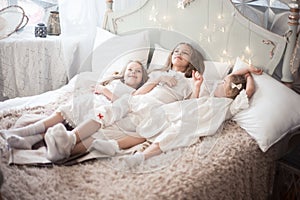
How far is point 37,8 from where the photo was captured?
3018 mm

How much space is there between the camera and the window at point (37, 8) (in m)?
2.95

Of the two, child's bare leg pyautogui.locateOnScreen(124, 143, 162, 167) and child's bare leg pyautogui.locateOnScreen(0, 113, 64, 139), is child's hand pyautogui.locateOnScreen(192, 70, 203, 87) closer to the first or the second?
child's bare leg pyautogui.locateOnScreen(124, 143, 162, 167)

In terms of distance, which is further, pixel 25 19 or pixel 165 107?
pixel 25 19

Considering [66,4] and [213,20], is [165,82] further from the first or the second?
[66,4]

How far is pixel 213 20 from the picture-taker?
231 cm

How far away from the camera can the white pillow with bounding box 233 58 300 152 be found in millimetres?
1761

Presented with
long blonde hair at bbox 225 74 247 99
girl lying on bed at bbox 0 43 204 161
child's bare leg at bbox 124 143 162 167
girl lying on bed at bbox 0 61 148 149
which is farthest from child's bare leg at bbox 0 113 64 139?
long blonde hair at bbox 225 74 247 99

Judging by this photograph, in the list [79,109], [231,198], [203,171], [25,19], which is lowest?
[231,198]

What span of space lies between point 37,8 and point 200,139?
6.55 ft

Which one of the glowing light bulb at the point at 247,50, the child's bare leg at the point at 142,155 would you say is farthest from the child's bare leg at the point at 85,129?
the glowing light bulb at the point at 247,50

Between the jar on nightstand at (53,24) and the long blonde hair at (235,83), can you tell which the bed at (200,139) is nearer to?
the long blonde hair at (235,83)

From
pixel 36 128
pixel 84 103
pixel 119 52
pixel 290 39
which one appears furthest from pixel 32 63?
pixel 290 39

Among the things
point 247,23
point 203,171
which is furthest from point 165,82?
point 203,171

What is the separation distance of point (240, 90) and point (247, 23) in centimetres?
45
